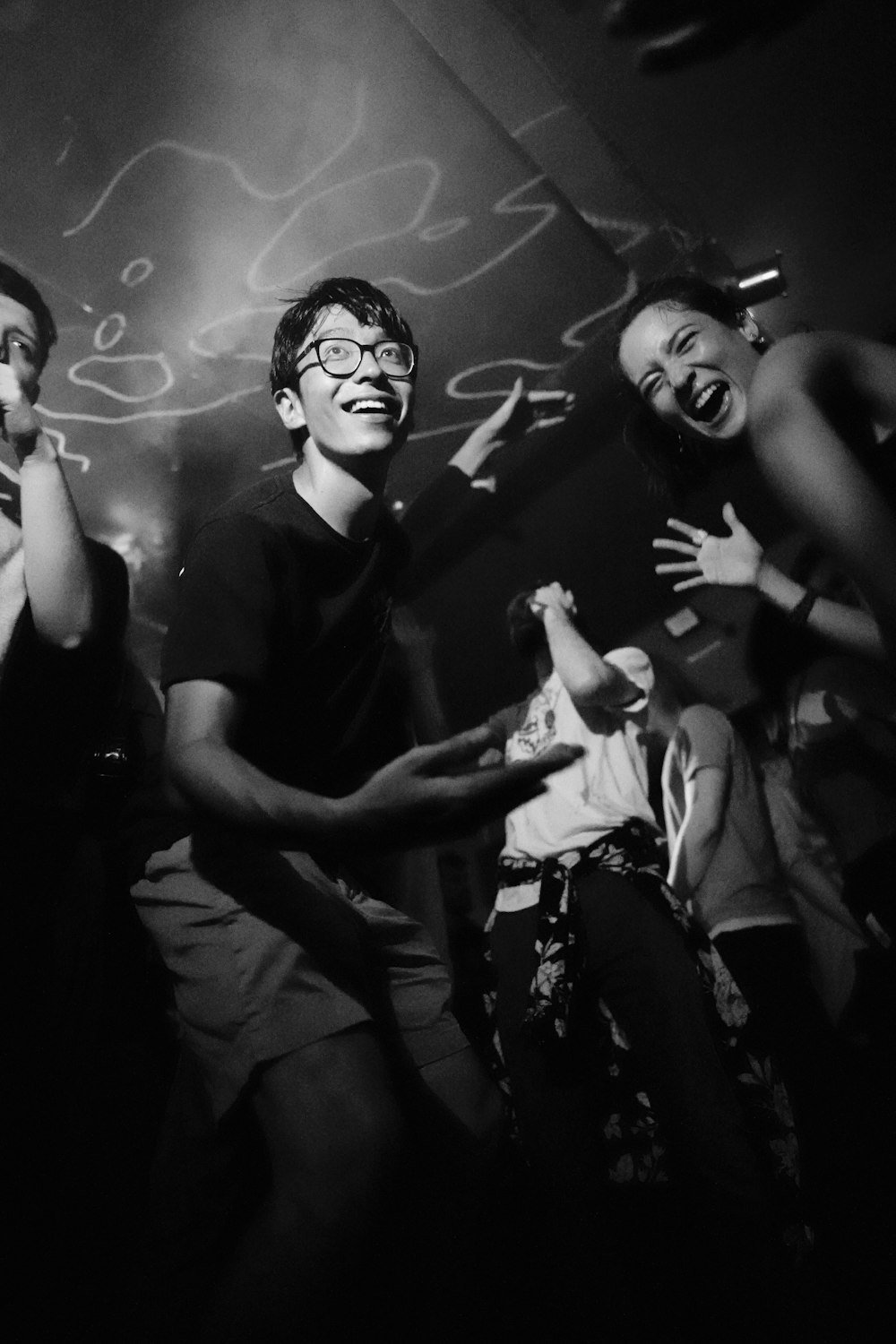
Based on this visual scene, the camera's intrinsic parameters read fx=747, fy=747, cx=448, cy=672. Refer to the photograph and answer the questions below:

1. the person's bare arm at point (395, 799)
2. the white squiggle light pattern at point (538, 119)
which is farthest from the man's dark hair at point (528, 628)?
the person's bare arm at point (395, 799)

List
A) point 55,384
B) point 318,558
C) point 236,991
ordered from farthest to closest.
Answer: point 55,384 → point 318,558 → point 236,991

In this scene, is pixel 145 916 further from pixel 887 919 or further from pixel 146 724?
pixel 887 919

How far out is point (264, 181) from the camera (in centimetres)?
236

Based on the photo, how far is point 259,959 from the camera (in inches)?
44.7

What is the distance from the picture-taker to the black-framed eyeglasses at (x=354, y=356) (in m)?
1.74

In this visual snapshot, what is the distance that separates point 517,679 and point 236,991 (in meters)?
2.97

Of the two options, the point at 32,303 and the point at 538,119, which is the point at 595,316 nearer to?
the point at 538,119

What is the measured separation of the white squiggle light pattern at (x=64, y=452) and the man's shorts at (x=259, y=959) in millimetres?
2297

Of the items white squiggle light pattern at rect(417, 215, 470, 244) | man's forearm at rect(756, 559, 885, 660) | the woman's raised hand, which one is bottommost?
man's forearm at rect(756, 559, 885, 660)

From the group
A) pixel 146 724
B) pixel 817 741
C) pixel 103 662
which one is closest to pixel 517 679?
pixel 817 741

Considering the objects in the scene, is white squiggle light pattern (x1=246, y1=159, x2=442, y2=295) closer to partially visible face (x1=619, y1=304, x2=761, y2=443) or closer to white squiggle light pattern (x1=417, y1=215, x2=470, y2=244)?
white squiggle light pattern (x1=417, y1=215, x2=470, y2=244)

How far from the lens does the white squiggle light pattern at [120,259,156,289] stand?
2.47 meters

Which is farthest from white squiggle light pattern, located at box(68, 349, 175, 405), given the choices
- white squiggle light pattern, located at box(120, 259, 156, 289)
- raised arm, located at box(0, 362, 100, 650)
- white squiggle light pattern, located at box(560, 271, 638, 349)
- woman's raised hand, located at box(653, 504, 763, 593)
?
woman's raised hand, located at box(653, 504, 763, 593)

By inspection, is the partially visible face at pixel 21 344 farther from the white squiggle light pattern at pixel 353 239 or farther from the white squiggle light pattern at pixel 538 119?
the white squiggle light pattern at pixel 538 119
